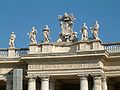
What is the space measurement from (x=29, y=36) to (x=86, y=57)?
642 cm

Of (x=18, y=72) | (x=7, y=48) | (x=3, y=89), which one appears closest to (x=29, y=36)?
(x=7, y=48)

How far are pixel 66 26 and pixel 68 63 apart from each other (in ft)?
14.5

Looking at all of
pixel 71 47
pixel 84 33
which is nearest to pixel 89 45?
pixel 84 33

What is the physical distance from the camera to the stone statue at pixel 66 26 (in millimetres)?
36825

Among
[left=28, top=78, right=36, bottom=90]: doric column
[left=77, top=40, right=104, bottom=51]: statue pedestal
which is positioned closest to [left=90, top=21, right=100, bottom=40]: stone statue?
[left=77, top=40, right=104, bottom=51]: statue pedestal

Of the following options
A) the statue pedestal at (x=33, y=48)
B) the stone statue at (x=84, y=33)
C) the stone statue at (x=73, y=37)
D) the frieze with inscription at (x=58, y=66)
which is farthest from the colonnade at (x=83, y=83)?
the stone statue at (x=73, y=37)

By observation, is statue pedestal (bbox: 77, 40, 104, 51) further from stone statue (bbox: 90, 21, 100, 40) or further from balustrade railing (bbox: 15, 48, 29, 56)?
balustrade railing (bbox: 15, 48, 29, 56)

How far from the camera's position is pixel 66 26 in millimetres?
37188

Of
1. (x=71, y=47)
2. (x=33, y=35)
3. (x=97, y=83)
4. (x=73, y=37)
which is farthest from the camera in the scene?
(x=73, y=37)

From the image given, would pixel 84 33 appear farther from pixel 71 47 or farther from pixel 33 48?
pixel 33 48

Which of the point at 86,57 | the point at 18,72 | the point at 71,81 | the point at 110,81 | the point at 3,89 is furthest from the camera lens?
the point at 3,89

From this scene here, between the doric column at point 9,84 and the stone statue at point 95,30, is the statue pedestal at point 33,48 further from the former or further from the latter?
the stone statue at point 95,30

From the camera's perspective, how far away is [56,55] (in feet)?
114

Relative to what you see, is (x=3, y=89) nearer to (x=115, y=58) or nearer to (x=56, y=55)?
(x=56, y=55)
